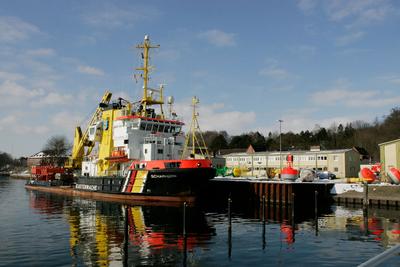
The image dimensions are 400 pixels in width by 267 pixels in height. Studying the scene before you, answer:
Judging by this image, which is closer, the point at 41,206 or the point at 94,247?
the point at 94,247

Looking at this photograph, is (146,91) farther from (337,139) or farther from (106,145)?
(337,139)

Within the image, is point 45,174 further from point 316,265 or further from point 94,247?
point 316,265

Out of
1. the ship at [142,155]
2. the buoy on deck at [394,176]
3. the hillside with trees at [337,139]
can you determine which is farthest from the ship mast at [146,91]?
the hillside with trees at [337,139]

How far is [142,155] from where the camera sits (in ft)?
120

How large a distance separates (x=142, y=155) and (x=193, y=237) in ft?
60.9

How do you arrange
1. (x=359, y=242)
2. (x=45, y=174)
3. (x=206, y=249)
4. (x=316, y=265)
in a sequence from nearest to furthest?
(x=316, y=265) < (x=206, y=249) < (x=359, y=242) < (x=45, y=174)

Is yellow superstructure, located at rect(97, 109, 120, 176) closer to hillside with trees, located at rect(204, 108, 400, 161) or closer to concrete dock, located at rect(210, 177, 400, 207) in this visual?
concrete dock, located at rect(210, 177, 400, 207)

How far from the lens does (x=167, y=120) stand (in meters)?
38.6

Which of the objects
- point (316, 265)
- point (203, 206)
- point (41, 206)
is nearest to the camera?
point (316, 265)

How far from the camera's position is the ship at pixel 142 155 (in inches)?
1216

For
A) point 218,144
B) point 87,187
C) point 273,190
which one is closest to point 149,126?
point 87,187

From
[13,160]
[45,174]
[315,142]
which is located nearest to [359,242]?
[45,174]

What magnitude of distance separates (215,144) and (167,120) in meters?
80.5

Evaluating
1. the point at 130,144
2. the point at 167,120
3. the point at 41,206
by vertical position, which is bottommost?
the point at 41,206
